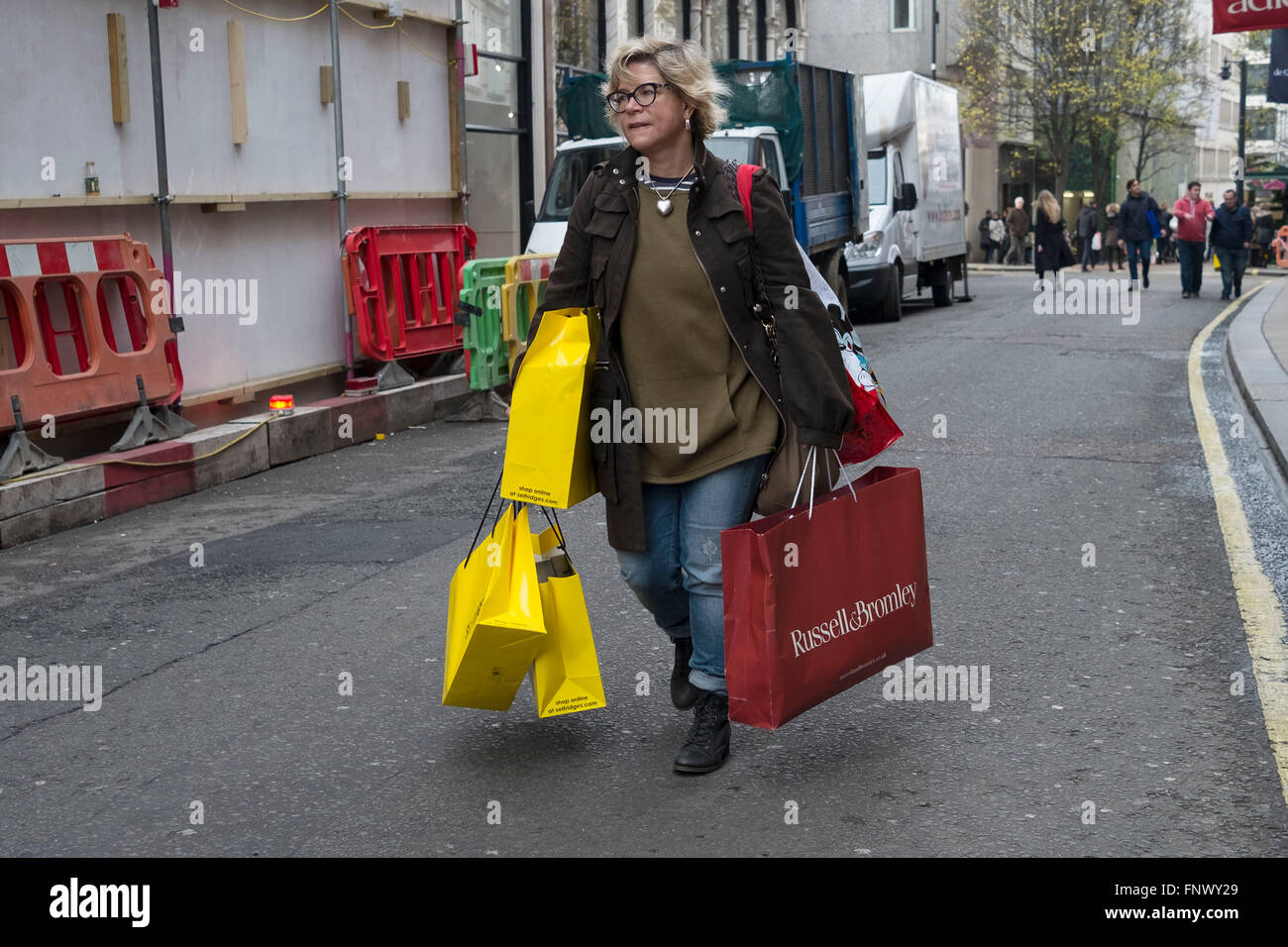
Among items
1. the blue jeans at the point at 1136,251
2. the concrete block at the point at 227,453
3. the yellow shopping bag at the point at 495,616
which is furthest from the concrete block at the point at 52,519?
the blue jeans at the point at 1136,251

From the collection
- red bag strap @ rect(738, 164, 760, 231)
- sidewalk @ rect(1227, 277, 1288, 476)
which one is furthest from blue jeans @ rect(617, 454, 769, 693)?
sidewalk @ rect(1227, 277, 1288, 476)

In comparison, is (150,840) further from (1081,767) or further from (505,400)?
(505,400)

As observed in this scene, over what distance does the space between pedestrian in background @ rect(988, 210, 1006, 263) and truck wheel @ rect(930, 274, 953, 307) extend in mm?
19331

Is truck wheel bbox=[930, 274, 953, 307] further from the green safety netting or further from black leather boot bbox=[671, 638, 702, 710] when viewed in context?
black leather boot bbox=[671, 638, 702, 710]

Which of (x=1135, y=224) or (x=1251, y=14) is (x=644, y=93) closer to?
(x=1251, y=14)

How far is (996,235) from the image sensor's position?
138ft

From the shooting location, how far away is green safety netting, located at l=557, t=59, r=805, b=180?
1631 centimetres

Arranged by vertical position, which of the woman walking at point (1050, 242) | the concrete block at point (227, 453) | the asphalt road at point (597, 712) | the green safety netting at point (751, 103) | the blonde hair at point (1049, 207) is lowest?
the asphalt road at point (597, 712)

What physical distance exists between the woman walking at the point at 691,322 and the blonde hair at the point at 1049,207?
2166cm

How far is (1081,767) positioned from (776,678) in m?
0.96

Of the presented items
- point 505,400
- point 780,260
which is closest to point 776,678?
point 780,260

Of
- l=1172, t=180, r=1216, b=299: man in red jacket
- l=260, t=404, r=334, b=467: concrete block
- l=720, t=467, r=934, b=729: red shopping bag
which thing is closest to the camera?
l=720, t=467, r=934, b=729: red shopping bag

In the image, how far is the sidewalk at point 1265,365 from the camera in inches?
376

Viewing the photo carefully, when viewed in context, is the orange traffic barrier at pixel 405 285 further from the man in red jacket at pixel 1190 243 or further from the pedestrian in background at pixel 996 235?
the pedestrian in background at pixel 996 235
